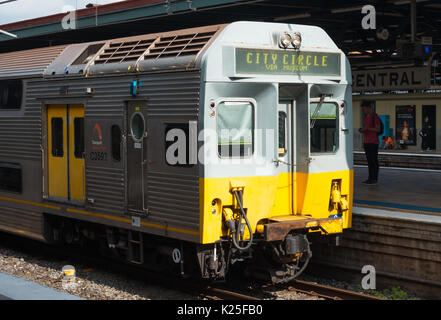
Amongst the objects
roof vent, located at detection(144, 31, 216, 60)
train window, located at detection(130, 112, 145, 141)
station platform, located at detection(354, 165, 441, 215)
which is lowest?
station platform, located at detection(354, 165, 441, 215)

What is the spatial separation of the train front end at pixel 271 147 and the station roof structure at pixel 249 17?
5.53 meters

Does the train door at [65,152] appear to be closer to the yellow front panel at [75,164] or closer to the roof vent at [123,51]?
the yellow front panel at [75,164]

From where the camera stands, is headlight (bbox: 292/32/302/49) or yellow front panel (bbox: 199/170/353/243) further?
headlight (bbox: 292/32/302/49)

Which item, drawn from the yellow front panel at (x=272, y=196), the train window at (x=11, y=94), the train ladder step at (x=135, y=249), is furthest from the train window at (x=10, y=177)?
the yellow front panel at (x=272, y=196)

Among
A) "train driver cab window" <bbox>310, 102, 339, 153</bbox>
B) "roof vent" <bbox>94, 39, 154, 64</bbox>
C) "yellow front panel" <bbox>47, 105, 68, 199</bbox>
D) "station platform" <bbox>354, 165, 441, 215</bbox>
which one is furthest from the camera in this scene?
"station platform" <bbox>354, 165, 441, 215</bbox>

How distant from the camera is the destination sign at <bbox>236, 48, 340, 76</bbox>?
873 centimetres

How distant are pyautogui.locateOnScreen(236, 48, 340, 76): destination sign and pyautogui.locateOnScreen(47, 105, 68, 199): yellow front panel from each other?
3.61 meters

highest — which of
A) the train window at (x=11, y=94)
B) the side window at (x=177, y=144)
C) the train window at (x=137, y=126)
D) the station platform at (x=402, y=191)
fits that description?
the train window at (x=11, y=94)

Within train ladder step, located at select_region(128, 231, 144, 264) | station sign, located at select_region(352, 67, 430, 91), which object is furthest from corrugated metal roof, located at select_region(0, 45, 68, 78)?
station sign, located at select_region(352, 67, 430, 91)

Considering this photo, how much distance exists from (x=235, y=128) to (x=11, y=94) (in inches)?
207

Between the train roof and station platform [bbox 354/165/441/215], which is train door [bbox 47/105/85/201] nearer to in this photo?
the train roof

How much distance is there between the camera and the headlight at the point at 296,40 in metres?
9.21
